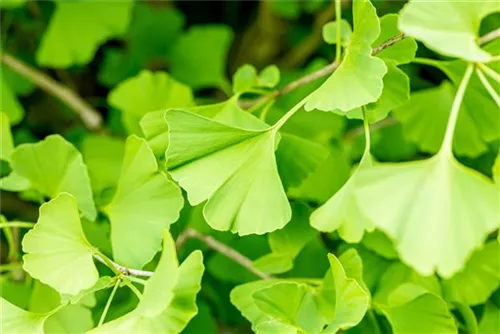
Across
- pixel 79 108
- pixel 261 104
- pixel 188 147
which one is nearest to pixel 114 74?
pixel 79 108

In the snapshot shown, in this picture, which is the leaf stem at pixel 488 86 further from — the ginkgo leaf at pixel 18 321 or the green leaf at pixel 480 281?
the ginkgo leaf at pixel 18 321

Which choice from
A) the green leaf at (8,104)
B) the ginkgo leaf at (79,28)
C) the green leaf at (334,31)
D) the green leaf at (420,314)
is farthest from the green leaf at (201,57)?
the green leaf at (420,314)

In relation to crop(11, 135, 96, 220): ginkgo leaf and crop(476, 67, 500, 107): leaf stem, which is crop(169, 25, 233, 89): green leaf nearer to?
crop(11, 135, 96, 220): ginkgo leaf

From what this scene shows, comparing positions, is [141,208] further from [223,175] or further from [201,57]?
[201,57]

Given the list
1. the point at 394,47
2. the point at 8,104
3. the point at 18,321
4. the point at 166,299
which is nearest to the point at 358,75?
the point at 394,47

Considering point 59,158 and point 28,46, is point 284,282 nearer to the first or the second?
point 59,158

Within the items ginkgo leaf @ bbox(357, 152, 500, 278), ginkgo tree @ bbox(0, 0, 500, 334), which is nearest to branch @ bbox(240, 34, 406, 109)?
ginkgo tree @ bbox(0, 0, 500, 334)
